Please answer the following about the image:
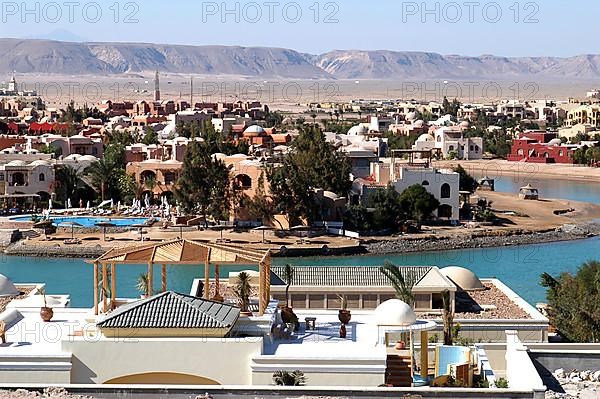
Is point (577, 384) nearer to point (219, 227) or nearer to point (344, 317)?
point (344, 317)

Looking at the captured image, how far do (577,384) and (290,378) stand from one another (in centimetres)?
241

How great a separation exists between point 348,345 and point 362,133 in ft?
159

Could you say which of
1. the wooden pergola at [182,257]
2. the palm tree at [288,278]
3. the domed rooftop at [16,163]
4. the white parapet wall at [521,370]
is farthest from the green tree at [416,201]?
the white parapet wall at [521,370]

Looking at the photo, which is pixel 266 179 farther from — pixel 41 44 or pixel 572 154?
pixel 41 44

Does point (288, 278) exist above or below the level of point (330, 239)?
above

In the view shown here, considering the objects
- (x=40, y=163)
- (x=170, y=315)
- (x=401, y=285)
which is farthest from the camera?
(x=40, y=163)

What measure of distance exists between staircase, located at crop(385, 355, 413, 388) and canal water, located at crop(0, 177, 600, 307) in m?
11.4

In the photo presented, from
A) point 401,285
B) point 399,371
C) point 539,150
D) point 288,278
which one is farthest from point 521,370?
point 539,150

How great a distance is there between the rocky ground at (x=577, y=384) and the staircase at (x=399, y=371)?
3.96 feet

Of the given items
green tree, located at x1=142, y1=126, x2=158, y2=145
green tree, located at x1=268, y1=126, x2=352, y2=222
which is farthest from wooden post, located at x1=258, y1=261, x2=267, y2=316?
green tree, located at x1=142, y1=126, x2=158, y2=145

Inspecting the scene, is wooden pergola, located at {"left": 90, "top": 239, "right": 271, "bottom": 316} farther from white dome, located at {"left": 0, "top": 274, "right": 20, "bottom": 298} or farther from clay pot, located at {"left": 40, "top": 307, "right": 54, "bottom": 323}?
white dome, located at {"left": 0, "top": 274, "right": 20, "bottom": 298}

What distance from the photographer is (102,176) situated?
34.7 metres

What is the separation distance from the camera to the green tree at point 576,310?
46.9 ft

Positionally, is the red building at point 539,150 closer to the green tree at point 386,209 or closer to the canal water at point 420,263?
the canal water at point 420,263
